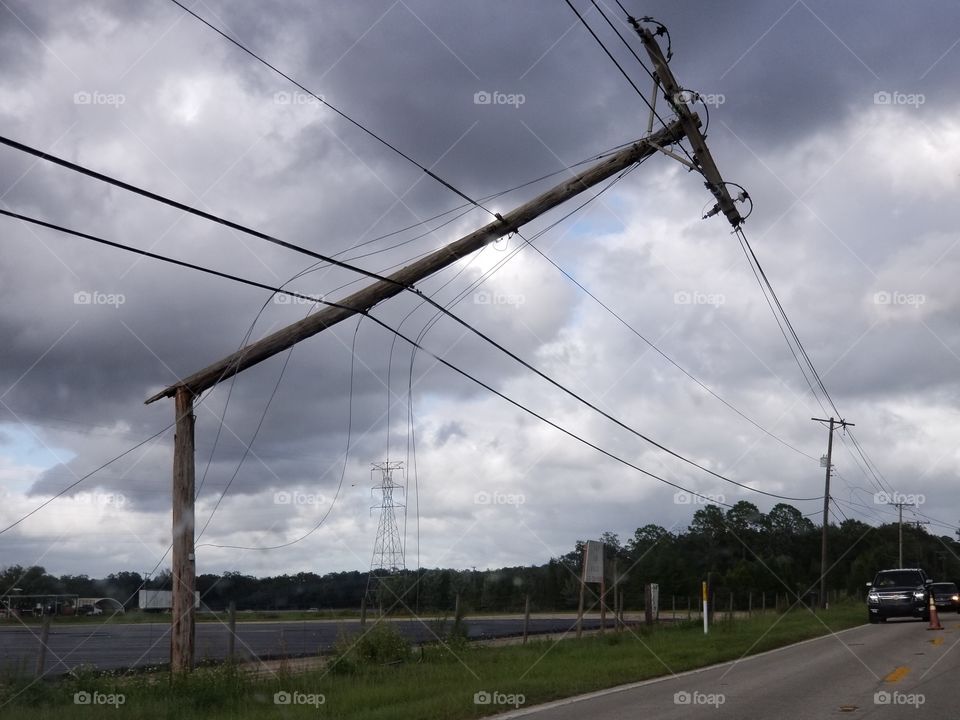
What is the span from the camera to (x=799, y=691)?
42.8ft

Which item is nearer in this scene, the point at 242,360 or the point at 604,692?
the point at 604,692

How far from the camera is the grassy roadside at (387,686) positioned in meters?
12.1

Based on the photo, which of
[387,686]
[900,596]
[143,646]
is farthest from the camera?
[143,646]

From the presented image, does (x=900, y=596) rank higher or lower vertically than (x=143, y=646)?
higher

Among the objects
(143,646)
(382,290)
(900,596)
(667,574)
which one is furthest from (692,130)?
(667,574)

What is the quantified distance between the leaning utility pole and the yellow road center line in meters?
9.13

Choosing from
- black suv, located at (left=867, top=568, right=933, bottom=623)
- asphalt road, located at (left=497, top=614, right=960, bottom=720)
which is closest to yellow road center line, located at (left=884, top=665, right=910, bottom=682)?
asphalt road, located at (left=497, top=614, right=960, bottom=720)

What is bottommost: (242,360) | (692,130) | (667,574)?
(667,574)

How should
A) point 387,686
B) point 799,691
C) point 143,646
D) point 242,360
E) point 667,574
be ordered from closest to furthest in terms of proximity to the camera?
point 799,691, point 387,686, point 242,360, point 143,646, point 667,574

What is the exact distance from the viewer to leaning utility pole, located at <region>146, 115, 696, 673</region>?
1521 centimetres

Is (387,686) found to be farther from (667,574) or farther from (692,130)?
(667,574)

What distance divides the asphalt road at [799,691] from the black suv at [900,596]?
46.0 ft

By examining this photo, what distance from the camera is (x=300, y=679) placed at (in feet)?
49.6

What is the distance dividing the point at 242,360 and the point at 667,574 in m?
61.0
